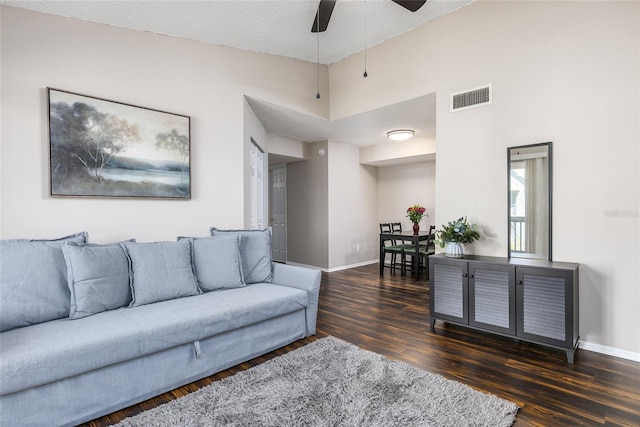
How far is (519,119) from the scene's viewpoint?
3031mm

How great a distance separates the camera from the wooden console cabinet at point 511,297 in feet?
8.18

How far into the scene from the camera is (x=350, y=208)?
6.57m

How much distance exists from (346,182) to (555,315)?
14.5ft

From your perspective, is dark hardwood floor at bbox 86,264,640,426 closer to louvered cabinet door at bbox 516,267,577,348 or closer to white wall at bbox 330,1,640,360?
louvered cabinet door at bbox 516,267,577,348

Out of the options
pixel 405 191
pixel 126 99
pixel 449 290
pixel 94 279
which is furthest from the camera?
pixel 405 191

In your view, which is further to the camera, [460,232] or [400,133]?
[400,133]

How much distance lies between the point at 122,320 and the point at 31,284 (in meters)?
0.61

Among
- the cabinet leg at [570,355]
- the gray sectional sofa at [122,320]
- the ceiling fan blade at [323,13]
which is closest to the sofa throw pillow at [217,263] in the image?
the gray sectional sofa at [122,320]

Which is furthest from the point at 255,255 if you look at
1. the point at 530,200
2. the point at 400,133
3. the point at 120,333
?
the point at 400,133

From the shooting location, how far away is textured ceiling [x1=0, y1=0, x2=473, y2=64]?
9.02 feet

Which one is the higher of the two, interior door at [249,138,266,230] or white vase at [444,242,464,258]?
interior door at [249,138,266,230]

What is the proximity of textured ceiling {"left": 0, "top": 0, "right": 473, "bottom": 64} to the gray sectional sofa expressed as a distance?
6.31 feet

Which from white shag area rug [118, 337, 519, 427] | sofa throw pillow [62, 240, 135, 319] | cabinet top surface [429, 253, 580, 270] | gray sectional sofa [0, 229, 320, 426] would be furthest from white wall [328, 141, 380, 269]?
sofa throw pillow [62, 240, 135, 319]

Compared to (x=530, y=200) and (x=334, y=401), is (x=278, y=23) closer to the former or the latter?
(x=530, y=200)
